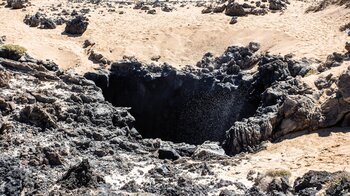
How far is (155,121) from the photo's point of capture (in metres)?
37.0

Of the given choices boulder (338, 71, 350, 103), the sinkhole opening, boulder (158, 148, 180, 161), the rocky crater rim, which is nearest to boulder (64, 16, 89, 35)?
the rocky crater rim

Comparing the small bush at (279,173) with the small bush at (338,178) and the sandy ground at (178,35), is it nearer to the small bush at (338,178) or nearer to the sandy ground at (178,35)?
the small bush at (338,178)

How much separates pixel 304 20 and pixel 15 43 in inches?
918

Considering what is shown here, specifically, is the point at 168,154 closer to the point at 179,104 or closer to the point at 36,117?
the point at 36,117

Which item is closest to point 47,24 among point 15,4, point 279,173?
point 15,4

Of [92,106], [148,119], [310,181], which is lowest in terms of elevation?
[148,119]

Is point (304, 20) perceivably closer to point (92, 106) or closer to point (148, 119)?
point (148, 119)

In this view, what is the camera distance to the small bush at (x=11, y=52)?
1303 inches

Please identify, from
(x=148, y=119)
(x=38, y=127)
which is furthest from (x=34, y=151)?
(x=148, y=119)

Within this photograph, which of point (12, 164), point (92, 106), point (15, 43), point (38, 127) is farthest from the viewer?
point (15, 43)

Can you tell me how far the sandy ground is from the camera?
37.2 meters

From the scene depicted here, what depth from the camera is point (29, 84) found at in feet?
98.5

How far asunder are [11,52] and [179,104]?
1198cm

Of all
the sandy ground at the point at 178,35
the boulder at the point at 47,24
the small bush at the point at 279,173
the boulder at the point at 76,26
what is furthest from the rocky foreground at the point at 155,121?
the boulder at the point at 47,24
